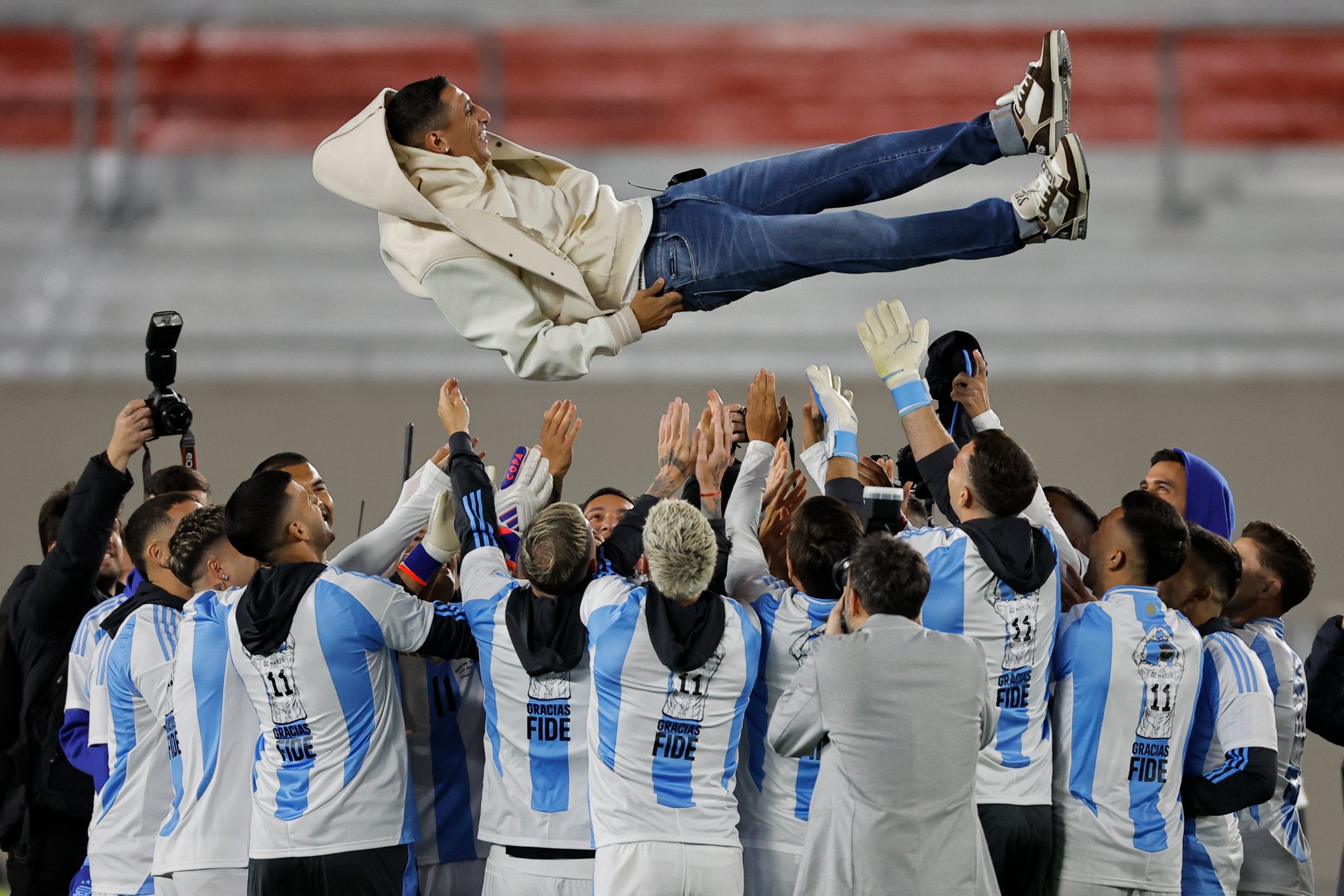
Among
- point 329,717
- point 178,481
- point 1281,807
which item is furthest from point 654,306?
point 1281,807

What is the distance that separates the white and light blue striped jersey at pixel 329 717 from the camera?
288 centimetres

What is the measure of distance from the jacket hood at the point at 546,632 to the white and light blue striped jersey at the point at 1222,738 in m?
1.32

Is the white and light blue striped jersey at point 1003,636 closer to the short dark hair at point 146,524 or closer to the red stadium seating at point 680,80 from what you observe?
the short dark hair at point 146,524

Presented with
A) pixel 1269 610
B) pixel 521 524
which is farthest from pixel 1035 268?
pixel 521 524

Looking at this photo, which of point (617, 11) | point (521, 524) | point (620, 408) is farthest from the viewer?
point (617, 11)

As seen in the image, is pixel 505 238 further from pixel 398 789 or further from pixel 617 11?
pixel 617 11

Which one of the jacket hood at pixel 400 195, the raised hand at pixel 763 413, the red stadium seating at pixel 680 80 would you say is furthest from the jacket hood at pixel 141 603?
the red stadium seating at pixel 680 80

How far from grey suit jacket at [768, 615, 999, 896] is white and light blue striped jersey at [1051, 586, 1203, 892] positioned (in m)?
0.46

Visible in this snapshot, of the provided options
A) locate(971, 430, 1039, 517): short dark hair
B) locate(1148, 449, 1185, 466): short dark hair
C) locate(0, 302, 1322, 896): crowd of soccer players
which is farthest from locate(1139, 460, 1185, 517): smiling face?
locate(971, 430, 1039, 517): short dark hair

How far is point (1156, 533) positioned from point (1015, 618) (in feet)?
1.12

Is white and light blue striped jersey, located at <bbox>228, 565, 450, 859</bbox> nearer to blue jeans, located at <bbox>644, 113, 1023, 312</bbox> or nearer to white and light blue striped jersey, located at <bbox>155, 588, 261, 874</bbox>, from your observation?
white and light blue striped jersey, located at <bbox>155, 588, 261, 874</bbox>

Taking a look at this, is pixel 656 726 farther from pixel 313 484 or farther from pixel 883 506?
pixel 313 484

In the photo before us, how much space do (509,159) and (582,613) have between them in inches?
45.6

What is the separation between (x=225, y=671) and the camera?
301cm
